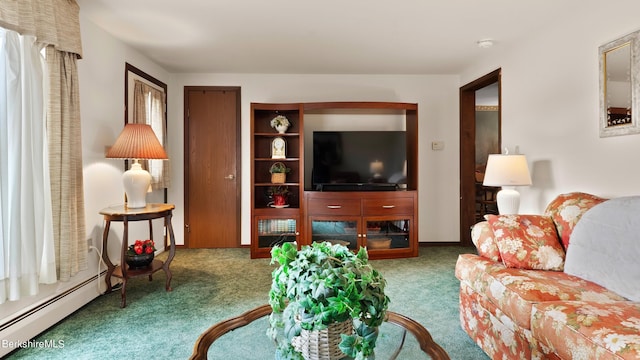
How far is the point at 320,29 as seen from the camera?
287 centimetres

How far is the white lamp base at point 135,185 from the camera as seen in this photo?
8.77 ft

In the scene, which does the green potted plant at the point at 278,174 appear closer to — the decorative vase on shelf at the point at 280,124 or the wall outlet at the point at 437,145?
the decorative vase on shelf at the point at 280,124

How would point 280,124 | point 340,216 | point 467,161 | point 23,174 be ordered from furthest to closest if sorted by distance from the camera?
point 467,161 < point 280,124 < point 340,216 < point 23,174

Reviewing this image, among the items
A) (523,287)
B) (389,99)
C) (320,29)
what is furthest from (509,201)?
(320,29)

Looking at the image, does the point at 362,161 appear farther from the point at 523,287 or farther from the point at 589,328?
the point at 589,328

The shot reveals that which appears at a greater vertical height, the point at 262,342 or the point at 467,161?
the point at 467,161

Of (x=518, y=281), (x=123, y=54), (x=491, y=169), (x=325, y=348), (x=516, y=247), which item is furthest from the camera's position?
(x=123, y=54)

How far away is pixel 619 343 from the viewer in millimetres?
1093

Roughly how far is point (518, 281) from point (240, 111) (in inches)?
143

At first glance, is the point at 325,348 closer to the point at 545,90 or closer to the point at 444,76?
the point at 545,90

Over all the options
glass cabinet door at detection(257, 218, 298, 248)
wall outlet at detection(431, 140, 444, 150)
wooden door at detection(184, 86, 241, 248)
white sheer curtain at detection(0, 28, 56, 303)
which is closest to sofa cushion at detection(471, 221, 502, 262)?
glass cabinet door at detection(257, 218, 298, 248)

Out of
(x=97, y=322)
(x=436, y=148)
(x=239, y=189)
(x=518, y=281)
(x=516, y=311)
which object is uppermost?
(x=436, y=148)

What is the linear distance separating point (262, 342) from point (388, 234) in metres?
2.85

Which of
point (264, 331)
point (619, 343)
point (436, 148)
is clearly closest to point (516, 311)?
point (619, 343)
